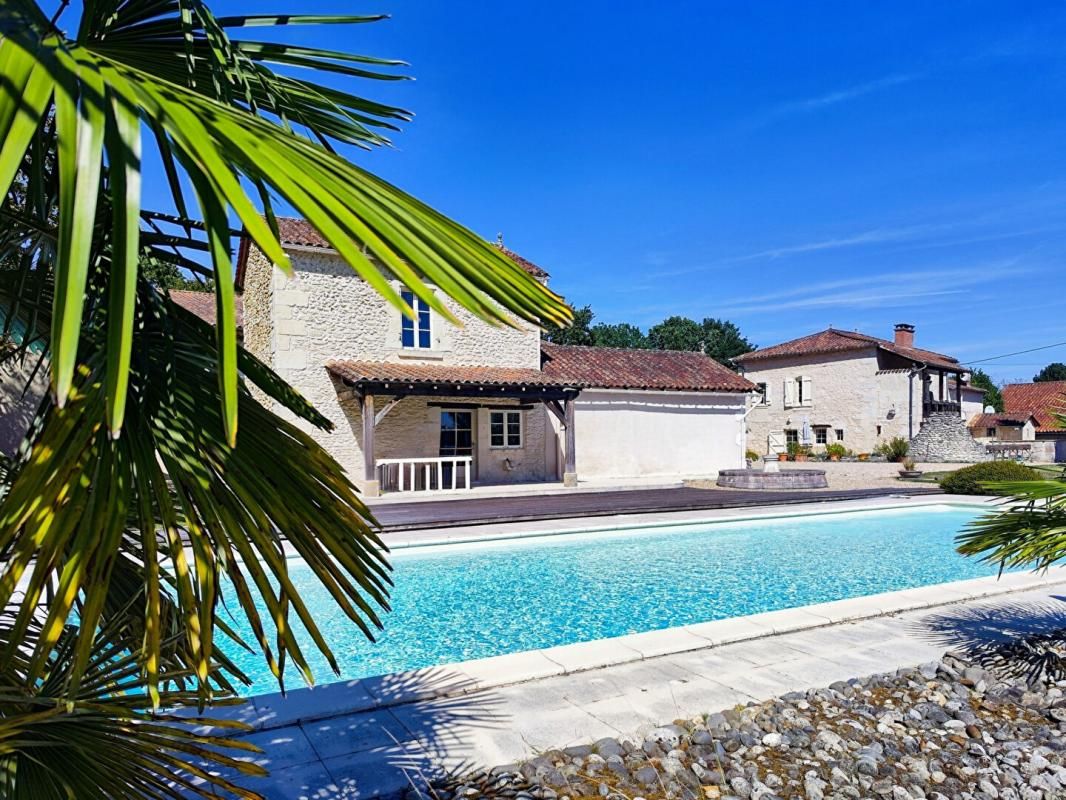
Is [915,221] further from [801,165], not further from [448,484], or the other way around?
[448,484]

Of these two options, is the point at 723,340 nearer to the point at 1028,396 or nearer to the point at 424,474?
the point at 1028,396

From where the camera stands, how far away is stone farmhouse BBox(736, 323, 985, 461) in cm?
3600

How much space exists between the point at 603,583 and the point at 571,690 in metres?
4.77

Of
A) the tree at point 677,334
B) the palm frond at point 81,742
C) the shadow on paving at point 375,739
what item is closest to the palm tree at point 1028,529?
the shadow on paving at point 375,739

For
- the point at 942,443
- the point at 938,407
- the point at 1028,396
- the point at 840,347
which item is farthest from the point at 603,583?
the point at 1028,396

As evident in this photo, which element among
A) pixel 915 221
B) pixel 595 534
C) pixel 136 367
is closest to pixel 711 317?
pixel 915 221


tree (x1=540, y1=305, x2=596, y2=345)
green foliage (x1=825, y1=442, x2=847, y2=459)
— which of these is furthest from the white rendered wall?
tree (x1=540, y1=305, x2=596, y2=345)

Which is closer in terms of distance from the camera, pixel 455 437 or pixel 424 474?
pixel 424 474

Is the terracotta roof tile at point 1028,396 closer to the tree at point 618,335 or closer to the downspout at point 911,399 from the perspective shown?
the downspout at point 911,399

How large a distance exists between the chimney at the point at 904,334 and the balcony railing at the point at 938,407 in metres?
5.17

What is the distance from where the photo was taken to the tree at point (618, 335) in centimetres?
6103

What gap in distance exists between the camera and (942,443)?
116 ft

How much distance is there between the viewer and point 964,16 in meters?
11.2

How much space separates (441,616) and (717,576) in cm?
414
